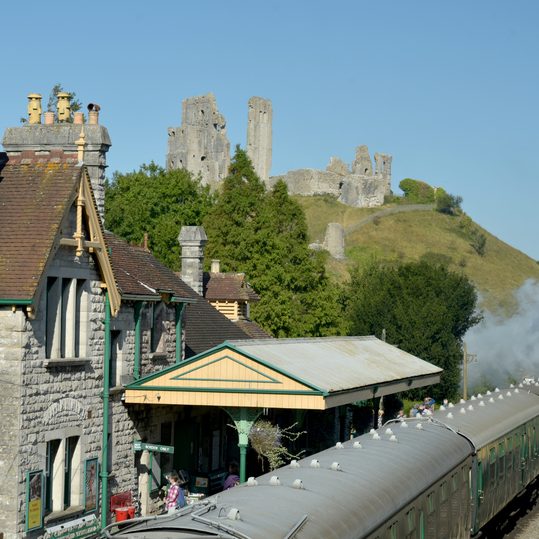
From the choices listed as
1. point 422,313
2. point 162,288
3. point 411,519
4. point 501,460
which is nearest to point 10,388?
point 162,288

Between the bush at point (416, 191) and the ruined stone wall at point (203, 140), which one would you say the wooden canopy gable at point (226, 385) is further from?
the bush at point (416, 191)

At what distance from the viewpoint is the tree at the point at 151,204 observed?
236 feet

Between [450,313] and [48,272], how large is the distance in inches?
2091

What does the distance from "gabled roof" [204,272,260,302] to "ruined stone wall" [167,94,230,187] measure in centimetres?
9450

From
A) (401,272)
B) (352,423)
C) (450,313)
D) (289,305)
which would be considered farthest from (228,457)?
(401,272)

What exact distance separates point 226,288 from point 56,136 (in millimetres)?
17785

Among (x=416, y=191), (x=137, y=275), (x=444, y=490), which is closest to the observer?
(x=444, y=490)

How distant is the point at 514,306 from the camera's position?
356ft

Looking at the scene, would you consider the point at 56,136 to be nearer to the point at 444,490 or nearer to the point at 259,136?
the point at 444,490

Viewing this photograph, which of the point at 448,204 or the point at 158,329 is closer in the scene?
the point at 158,329

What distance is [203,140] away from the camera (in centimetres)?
13588

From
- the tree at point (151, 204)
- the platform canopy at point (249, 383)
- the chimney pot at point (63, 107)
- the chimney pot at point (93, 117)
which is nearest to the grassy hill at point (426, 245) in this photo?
the tree at point (151, 204)

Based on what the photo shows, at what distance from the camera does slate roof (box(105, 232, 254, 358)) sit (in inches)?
924

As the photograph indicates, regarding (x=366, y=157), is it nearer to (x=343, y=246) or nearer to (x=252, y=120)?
(x=252, y=120)
